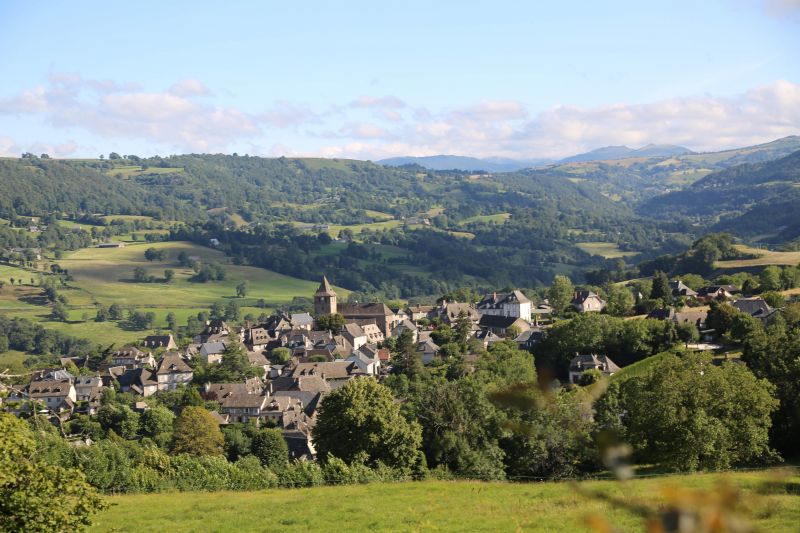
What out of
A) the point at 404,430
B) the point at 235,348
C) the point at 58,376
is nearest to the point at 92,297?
the point at 58,376

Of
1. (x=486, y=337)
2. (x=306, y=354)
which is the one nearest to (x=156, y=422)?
(x=306, y=354)

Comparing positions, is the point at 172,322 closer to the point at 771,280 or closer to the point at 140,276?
the point at 140,276

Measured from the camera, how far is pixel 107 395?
76438 millimetres

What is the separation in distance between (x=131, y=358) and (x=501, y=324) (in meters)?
48.4

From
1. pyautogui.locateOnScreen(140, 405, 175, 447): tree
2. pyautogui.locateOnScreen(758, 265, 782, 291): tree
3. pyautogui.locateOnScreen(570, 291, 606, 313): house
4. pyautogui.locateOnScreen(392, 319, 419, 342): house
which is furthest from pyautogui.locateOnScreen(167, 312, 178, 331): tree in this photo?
pyautogui.locateOnScreen(758, 265, 782, 291): tree

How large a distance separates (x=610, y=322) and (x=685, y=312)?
9.03 meters

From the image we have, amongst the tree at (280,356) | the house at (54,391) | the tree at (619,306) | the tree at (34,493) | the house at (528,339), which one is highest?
the tree at (34,493)

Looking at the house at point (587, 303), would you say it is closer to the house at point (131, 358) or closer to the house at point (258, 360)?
the house at point (258, 360)

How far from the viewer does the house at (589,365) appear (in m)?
58.0

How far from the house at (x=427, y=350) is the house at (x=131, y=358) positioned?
3728cm

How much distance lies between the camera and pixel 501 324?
93.9 m

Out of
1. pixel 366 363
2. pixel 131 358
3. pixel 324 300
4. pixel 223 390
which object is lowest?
pixel 131 358

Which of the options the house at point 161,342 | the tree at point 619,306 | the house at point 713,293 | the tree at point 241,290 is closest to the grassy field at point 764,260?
the house at point 713,293

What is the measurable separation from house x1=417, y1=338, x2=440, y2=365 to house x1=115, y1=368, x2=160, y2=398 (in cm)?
2963
